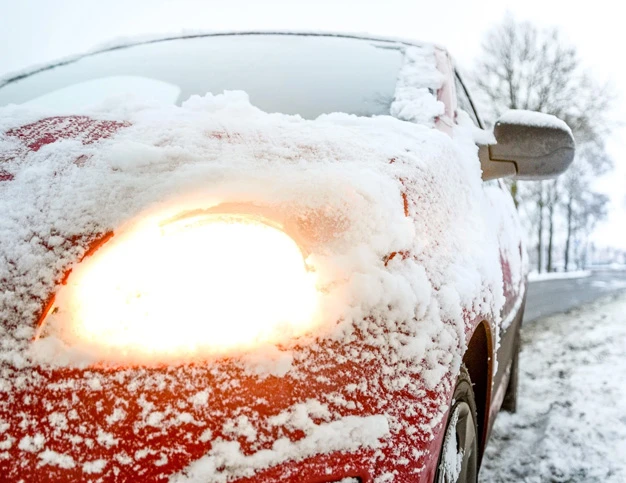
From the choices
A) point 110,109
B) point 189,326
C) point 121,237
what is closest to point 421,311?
point 189,326

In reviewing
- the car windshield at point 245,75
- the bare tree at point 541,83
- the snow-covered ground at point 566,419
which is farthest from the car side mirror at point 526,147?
the bare tree at point 541,83

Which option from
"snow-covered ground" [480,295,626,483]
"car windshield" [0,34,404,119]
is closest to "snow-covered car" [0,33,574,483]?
"car windshield" [0,34,404,119]

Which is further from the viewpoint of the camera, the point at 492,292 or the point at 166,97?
the point at 166,97

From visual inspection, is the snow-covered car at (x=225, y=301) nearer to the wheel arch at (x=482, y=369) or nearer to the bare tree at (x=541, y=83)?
the wheel arch at (x=482, y=369)

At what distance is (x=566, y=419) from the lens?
323cm

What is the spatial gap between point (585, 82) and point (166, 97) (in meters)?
24.5

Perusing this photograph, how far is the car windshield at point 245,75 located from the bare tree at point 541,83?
814 inches

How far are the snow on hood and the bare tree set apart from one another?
21864 millimetres

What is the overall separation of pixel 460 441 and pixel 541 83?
968 inches

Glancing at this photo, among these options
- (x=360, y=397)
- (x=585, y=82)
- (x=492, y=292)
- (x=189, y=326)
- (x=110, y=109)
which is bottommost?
(x=585, y=82)

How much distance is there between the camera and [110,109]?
59.0 inches

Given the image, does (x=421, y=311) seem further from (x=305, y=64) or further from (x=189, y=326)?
(x=305, y=64)

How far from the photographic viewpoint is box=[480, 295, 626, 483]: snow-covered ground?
8.50 ft

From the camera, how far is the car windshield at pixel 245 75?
80.3 inches
